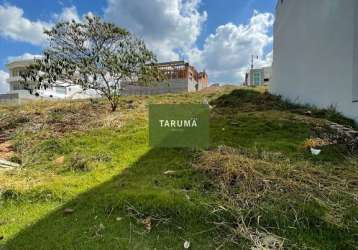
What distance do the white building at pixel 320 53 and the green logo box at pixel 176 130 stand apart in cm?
254

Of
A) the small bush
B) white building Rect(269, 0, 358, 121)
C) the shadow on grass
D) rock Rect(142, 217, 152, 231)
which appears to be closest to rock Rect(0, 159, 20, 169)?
the small bush

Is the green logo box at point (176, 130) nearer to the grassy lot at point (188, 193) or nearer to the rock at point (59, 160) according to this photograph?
the grassy lot at point (188, 193)

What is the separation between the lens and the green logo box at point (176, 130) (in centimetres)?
440

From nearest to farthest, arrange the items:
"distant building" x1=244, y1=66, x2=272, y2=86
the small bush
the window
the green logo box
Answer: the small bush < the green logo box < "distant building" x1=244, y1=66, x2=272, y2=86 < the window

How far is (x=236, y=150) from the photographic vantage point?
3.77 metres

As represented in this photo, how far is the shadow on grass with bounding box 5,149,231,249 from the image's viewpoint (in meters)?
2.21

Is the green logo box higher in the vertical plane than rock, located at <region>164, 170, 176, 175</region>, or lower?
higher

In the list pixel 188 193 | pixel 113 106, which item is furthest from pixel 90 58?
pixel 188 193

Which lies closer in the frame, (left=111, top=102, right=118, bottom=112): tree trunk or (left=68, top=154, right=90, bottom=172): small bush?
(left=68, top=154, right=90, bottom=172): small bush

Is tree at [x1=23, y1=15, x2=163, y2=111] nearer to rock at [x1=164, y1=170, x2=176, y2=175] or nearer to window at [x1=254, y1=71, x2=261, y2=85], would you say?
rock at [x1=164, y1=170, x2=176, y2=175]

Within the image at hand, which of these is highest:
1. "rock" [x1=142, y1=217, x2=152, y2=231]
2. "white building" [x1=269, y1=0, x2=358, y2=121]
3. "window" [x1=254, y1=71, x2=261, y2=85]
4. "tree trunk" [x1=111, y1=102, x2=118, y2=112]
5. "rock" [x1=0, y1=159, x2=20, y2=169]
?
"window" [x1=254, y1=71, x2=261, y2=85]

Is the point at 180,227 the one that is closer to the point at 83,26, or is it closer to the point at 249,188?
the point at 249,188

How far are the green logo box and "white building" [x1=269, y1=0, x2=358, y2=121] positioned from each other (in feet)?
8.32

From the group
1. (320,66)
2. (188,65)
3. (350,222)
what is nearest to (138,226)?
(350,222)
